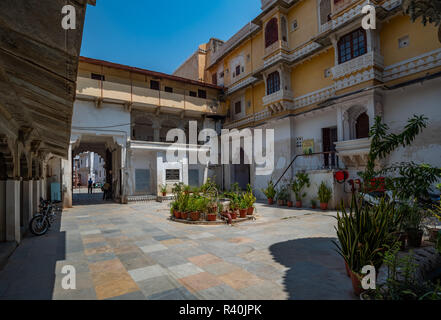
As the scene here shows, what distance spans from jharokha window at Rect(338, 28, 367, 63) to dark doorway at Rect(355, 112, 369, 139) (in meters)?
3.12

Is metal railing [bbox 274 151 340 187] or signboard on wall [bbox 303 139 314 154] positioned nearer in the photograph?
metal railing [bbox 274 151 340 187]

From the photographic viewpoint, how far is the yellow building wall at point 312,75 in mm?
15062

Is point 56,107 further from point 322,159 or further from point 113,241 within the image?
point 322,159

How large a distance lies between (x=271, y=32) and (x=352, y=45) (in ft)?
20.9

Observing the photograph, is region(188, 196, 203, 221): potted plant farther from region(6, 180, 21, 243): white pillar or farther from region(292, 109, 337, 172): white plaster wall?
region(292, 109, 337, 172): white plaster wall

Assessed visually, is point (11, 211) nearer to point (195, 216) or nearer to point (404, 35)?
point (195, 216)

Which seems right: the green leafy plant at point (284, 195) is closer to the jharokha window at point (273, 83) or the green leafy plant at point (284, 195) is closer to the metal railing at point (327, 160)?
the metal railing at point (327, 160)

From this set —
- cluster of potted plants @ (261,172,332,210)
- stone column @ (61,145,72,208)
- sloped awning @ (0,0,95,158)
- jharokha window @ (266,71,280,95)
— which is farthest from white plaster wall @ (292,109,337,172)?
stone column @ (61,145,72,208)

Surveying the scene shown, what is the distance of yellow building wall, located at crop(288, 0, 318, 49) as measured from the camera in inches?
614

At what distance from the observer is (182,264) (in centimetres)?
505

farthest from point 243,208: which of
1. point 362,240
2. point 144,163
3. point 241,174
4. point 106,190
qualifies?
point 106,190

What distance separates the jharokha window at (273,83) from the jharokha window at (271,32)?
2.17 meters
